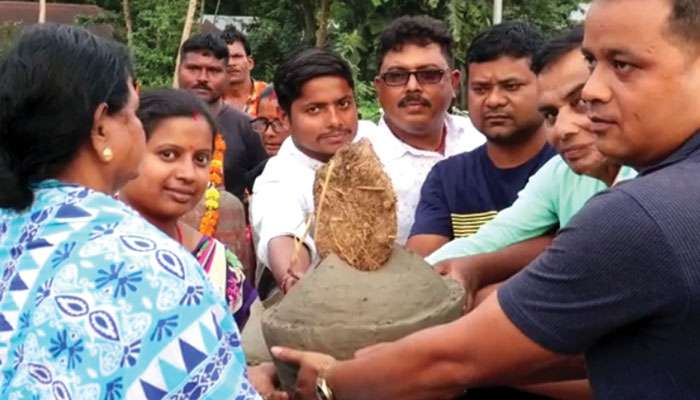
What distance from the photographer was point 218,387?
2.20 metres

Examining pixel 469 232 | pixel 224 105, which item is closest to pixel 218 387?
pixel 469 232

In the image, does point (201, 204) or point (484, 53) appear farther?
point (201, 204)

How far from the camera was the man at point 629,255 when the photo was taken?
67.8 inches

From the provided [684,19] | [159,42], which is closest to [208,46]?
[684,19]

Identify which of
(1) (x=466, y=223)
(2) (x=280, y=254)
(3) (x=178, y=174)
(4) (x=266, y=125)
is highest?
(3) (x=178, y=174)

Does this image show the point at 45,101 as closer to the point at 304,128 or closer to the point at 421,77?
the point at 304,128

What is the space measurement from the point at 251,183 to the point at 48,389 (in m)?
3.80

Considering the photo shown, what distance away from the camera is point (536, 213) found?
3.06 meters

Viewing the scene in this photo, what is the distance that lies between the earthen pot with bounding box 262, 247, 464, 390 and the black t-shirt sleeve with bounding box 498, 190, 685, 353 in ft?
1.51

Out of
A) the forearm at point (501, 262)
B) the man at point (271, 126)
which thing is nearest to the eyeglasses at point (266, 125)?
the man at point (271, 126)

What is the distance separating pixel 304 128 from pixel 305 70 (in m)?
0.24

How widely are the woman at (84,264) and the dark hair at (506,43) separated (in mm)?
1926

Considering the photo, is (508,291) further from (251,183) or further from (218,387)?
(251,183)

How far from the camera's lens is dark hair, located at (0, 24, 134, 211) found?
2.17 meters
